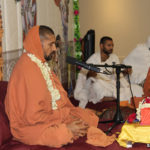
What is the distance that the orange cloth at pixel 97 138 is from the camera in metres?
2.68

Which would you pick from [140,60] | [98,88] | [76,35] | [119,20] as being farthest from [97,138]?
[119,20]

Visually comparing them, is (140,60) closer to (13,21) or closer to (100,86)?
(100,86)

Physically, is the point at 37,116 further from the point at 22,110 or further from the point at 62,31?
the point at 62,31

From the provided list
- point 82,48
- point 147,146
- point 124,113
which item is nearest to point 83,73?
point 82,48

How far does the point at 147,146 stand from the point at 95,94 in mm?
3338

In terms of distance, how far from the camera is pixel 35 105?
2.54 meters

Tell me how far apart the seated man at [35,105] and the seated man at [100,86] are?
120 inches

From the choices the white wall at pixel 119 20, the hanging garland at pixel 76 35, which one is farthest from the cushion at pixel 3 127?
the white wall at pixel 119 20

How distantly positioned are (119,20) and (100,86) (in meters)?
4.45

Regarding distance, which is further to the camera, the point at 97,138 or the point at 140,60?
the point at 140,60

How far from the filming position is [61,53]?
7.42 metres

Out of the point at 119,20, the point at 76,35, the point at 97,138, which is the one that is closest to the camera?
the point at 97,138

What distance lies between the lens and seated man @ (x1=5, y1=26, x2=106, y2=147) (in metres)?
2.55

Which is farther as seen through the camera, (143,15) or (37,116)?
(143,15)
